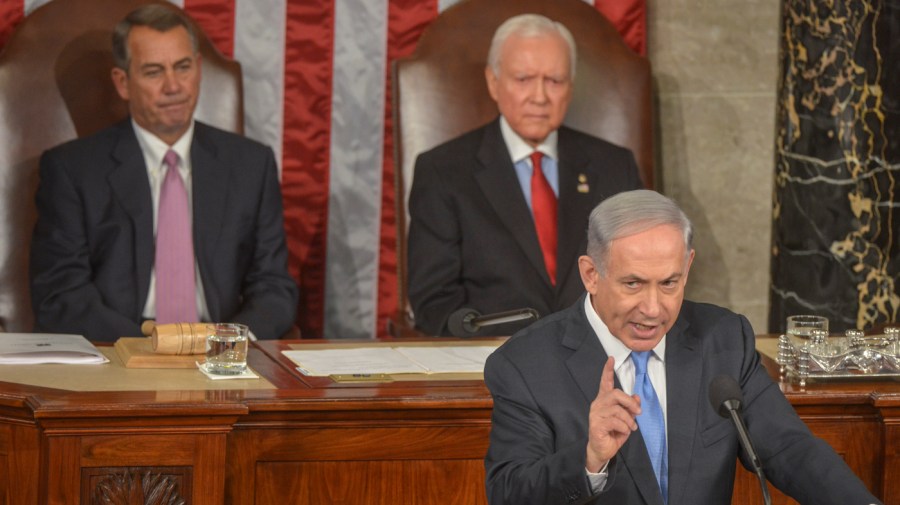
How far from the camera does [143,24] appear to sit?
4824 millimetres

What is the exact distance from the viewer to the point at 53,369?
346 cm

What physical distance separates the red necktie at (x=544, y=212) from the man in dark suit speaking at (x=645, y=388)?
6.82 ft

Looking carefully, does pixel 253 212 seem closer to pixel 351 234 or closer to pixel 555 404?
pixel 351 234

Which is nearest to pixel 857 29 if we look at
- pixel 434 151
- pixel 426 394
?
pixel 434 151

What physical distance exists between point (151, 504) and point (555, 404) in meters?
0.97

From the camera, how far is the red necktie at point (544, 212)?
498 cm

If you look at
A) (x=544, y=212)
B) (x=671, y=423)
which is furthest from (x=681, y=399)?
(x=544, y=212)

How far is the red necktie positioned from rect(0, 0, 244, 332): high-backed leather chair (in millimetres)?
1480

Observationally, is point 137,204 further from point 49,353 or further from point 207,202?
point 49,353

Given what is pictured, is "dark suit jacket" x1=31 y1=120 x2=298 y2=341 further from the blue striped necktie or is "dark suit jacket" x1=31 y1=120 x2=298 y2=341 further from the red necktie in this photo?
the blue striped necktie

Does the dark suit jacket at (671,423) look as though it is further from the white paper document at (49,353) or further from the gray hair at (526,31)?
the gray hair at (526,31)

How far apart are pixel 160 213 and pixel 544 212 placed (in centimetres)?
132

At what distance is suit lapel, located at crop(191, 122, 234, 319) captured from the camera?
488 centimetres

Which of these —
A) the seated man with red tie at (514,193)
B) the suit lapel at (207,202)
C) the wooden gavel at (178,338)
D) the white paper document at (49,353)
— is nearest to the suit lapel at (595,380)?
the wooden gavel at (178,338)
